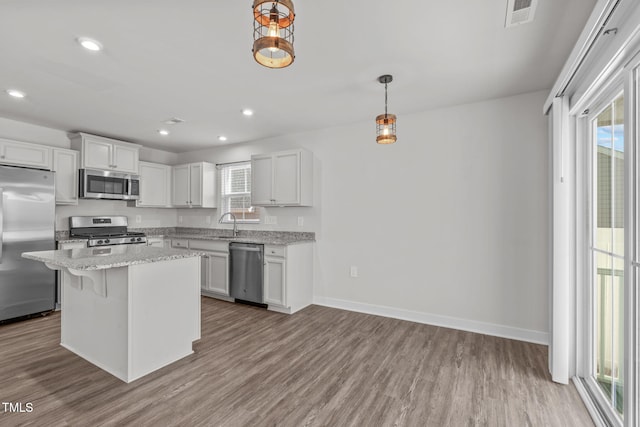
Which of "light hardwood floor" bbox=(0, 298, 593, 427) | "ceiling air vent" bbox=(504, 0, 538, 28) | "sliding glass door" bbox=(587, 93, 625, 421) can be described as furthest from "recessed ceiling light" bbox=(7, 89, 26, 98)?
"sliding glass door" bbox=(587, 93, 625, 421)

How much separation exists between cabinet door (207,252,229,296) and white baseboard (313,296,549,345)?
1.28 metres

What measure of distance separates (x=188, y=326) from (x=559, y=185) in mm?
3152

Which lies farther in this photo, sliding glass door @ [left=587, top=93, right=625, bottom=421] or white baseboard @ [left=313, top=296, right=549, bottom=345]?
white baseboard @ [left=313, top=296, right=549, bottom=345]

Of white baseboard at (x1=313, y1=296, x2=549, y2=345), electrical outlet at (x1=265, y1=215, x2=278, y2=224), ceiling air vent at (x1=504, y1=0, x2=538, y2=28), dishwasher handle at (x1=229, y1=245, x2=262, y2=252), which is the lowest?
white baseboard at (x1=313, y1=296, x2=549, y2=345)

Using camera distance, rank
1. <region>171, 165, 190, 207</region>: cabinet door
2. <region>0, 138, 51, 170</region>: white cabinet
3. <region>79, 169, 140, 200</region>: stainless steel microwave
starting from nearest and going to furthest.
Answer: <region>0, 138, 51, 170</region>: white cabinet → <region>79, 169, 140, 200</region>: stainless steel microwave → <region>171, 165, 190, 207</region>: cabinet door

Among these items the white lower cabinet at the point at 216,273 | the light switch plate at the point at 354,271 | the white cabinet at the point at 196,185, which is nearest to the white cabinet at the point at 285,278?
the light switch plate at the point at 354,271

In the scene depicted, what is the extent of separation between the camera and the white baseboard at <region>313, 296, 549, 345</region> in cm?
293

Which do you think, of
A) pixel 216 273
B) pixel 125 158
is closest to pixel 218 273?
pixel 216 273

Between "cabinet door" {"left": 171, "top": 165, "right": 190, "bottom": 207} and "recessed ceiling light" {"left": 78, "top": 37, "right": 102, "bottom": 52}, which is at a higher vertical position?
"recessed ceiling light" {"left": 78, "top": 37, "right": 102, "bottom": 52}

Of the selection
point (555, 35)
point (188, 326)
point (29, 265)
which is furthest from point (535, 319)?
point (29, 265)

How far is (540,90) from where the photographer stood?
2.90m

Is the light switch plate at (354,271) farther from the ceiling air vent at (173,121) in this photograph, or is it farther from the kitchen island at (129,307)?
the ceiling air vent at (173,121)

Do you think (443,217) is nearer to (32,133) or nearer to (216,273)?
(216,273)

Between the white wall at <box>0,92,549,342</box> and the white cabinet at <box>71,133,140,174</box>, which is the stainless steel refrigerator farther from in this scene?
the white wall at <box>0,92,549,342</box>
